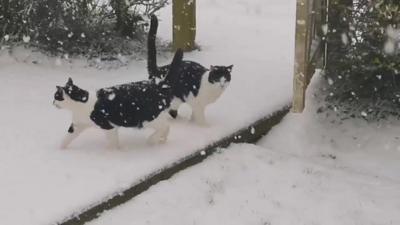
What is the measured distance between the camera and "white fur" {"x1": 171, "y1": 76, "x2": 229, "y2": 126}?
18.4 ft

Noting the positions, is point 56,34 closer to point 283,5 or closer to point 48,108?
point 48,108

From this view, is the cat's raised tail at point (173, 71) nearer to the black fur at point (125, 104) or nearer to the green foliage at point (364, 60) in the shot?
the black fur at point (125, 104)

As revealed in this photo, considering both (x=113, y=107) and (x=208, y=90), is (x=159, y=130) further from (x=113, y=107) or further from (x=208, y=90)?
(x=208, y=90)

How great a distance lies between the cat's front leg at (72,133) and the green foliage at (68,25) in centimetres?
274

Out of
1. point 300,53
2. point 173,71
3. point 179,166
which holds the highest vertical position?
point 300,53

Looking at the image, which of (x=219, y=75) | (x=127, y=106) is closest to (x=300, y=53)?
(x=219, y=75)

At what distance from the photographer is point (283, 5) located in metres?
11.9

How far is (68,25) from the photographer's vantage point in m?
7.67

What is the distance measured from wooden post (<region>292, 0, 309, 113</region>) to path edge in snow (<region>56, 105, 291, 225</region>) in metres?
0.50

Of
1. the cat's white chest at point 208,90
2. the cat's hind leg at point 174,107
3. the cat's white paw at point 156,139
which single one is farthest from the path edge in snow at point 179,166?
the cat's hind leg at point 174,107

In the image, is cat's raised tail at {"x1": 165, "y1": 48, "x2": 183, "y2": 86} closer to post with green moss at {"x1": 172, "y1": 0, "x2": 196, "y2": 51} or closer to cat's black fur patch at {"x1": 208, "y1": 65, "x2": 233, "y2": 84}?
cat's black fur patch at {"x1": 208, "y1": 65, "x2": 233, "y2": 84}

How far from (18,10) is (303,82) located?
377 cm

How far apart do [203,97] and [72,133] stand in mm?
1211

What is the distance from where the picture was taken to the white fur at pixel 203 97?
5.59 metres
